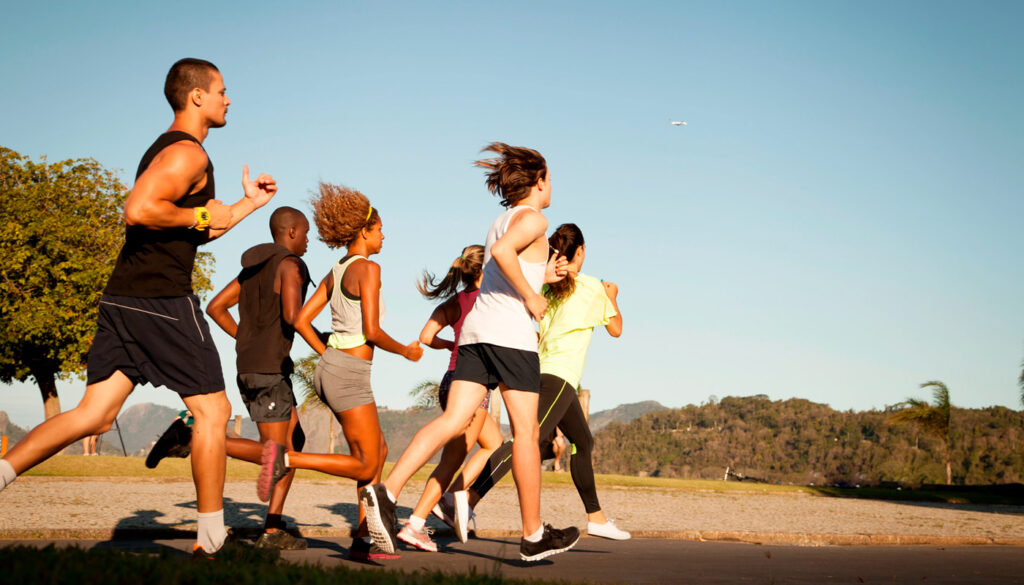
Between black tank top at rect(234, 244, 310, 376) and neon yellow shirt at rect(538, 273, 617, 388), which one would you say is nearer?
black tank top at rect(234, 244, 310, 376)

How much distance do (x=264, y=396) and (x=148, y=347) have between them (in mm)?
1968

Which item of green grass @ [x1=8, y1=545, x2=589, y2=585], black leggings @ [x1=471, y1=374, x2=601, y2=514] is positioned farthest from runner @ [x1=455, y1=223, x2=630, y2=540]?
green grass @ [x1=8, y1=545, x2=589, y2=585]

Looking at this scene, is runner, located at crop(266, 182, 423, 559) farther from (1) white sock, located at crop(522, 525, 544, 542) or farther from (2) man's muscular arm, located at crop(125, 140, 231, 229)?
(2) man's muscular arm, located at crop(125, 140, 231, 229)

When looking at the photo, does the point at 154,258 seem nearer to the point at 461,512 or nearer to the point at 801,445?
the point at 461,512

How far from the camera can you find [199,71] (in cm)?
477

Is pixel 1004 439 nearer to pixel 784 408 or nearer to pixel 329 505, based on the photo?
pixel 784 408

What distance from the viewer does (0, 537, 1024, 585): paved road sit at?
5371 mm

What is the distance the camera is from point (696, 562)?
6.27 meters

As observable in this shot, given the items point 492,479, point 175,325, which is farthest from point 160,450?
point 492,479

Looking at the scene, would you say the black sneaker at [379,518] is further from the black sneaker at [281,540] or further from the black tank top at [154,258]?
Answer: the black tank top at [154,258]

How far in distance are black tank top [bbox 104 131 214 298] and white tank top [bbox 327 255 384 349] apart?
5.49ft

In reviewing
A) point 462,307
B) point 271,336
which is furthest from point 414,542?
point 462,307

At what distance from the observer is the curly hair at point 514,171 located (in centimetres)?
567

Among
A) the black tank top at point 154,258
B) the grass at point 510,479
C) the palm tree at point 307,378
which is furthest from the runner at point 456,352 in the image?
the palm tree at point 307,378
